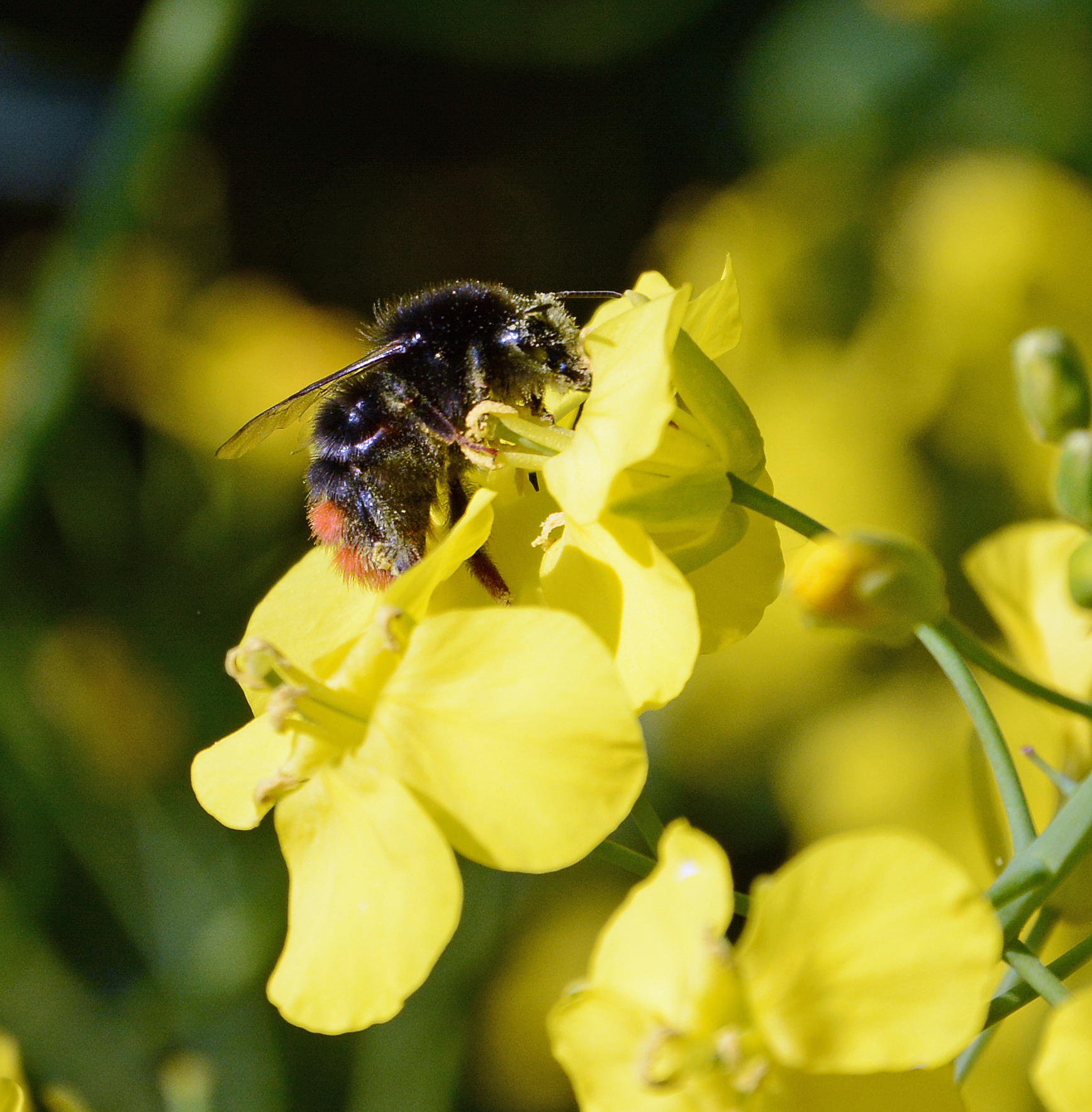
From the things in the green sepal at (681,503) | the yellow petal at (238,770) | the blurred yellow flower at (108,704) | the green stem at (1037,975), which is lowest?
the blurred yellow flower at (108,704)

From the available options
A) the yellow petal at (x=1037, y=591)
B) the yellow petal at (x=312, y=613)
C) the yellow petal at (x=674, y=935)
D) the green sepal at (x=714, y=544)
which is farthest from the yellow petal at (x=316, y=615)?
the yellow petal at (x=1037, y=591)

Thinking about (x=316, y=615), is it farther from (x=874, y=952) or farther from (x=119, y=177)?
(x=119, y=177)

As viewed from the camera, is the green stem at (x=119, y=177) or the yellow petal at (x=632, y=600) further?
the green stem at (x=119, y=177)

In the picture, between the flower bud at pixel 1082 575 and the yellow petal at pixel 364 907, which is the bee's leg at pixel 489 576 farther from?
the flower bud at pixel 1082 575

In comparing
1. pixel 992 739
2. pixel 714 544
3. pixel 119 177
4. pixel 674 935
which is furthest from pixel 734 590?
pixel 119 177

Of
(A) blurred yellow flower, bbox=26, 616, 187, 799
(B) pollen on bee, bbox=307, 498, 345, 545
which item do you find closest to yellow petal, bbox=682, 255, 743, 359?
(B) pollen on bee, bbox=307, 498, 345, 545

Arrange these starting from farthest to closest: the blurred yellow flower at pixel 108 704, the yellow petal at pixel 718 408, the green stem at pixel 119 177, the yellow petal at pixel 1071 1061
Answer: the green stem at pixel 119 177 < the blurred yellow flower at pixel 108 704 < the yellow petal at pixel 718 408 < the yellow petal at pixel 1071 1061
